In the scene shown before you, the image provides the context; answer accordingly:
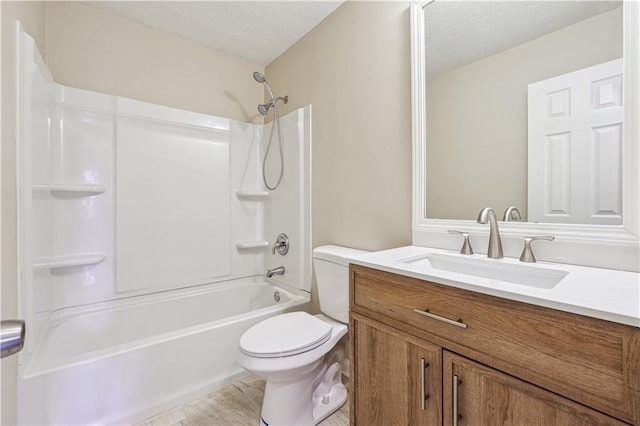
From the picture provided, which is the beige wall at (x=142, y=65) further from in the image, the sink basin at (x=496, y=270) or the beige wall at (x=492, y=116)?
the sink basin at (x=496, y=270)

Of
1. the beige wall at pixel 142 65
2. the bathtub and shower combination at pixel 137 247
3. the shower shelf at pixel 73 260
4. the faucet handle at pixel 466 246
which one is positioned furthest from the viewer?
the beige wall at pixel 142 65

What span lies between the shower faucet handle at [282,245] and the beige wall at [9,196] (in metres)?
1.48

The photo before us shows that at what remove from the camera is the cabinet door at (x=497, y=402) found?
24.6 inches

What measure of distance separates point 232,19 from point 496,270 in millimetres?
2143

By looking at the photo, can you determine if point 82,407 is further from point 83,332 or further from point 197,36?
point 197,36

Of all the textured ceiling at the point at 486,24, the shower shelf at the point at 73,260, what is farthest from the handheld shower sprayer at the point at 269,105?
the shower shelf at the point at 73,260

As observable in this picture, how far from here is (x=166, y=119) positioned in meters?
2.07

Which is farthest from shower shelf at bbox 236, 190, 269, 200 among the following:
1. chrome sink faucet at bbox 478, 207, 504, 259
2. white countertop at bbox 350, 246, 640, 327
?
chrome sink faucet at bbox 478, 207, 504, 259

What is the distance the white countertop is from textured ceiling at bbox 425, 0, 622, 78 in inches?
33.4

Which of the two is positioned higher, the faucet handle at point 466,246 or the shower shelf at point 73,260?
the faucet handle at point 466,246

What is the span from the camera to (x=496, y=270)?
1032 millimetres

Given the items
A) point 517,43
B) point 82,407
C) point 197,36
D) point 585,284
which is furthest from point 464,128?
point 82,407

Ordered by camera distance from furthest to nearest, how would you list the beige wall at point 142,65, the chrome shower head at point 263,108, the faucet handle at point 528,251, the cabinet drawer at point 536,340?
the chrome shower head at point 263,108 → the beige wall at point 142,65 → the faucet handle at point 528,251 → the cabinet drawer at point 536,340

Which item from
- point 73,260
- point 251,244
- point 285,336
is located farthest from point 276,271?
point 73,260
